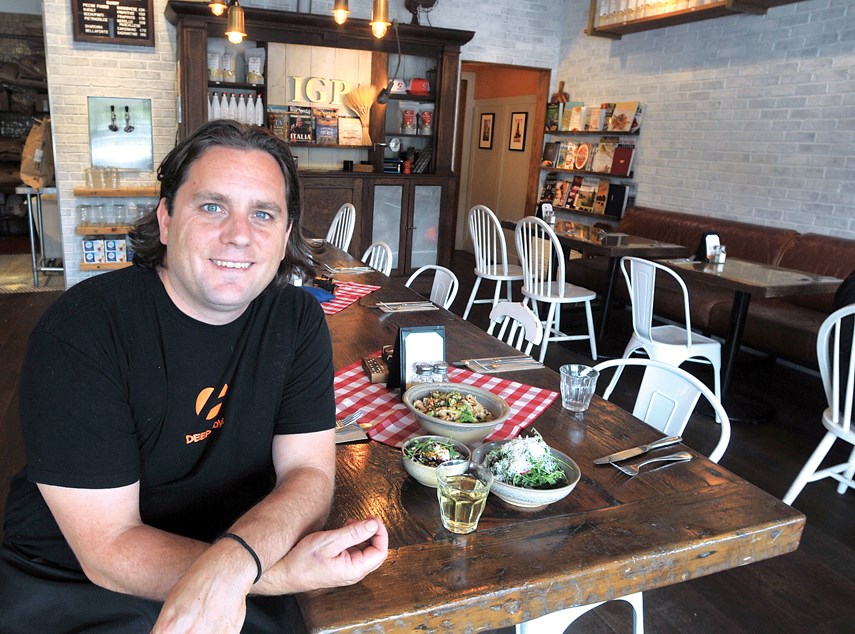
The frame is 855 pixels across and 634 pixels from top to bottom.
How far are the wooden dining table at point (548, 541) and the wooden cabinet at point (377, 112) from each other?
4.73m

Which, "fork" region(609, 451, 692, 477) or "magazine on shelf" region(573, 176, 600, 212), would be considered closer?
"fork" region(609, 451, 692, 477)

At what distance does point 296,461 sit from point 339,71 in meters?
5.85

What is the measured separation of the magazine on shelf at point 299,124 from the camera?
6.20 metres

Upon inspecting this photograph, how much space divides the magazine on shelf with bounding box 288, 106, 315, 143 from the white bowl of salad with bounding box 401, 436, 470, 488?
5412 mm

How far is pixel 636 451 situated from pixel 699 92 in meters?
4.96

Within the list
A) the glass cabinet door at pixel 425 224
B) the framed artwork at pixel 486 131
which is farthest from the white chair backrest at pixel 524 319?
the framed artwork at pixel 486 131

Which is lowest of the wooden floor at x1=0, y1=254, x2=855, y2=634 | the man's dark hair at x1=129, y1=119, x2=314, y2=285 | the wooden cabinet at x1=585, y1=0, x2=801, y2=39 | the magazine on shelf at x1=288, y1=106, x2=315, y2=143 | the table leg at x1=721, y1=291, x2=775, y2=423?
the wooden floor at x1=0, y1=254, x2=855, y2=634

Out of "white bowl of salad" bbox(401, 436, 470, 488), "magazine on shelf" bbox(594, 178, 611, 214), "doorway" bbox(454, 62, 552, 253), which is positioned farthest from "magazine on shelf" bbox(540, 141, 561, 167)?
"white bowl of salad" bbox(401, 436, 470, 488)

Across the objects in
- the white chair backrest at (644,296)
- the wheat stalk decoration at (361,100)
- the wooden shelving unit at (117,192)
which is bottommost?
the white chair backrest at (644,296)

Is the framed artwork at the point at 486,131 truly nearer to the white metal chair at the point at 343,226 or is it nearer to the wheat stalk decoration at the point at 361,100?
the wheat stalk decoration at the point at 361,100

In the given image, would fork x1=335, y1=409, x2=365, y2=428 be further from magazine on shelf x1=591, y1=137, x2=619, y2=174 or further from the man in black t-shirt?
magazine on shelf x1=591, y1=137, x2=619, y2=174

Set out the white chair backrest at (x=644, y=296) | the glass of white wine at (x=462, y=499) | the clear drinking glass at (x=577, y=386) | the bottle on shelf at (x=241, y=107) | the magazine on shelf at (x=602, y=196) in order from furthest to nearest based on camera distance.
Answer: the magazine on shelf at (x=602, y=196) → the bottle on shelf at (x=241, y=107) → the white chair backrest at (x=644, y=296) → the clear drinking glass at (x=577, y=386) → the glass of white wine at (x=462, y=499)

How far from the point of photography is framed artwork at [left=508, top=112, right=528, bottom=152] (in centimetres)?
772

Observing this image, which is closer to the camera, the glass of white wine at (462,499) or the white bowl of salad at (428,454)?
the glass of white wine at (462,499)
